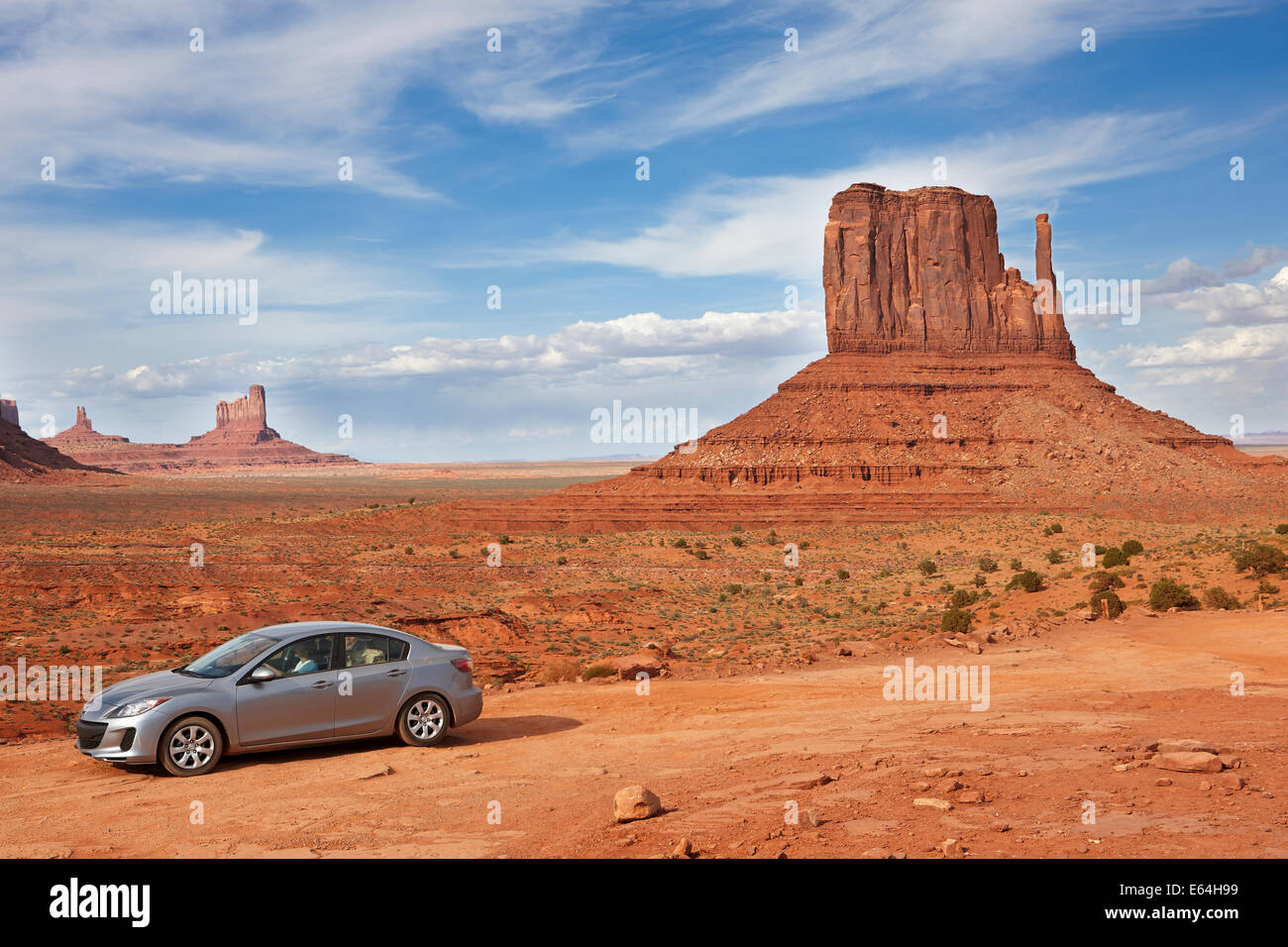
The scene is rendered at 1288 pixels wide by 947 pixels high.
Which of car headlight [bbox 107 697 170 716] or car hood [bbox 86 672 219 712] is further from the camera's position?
car hood [bbox 86 672 219 712]

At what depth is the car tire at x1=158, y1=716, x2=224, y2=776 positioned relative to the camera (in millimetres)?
10047

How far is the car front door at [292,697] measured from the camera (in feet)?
34.2

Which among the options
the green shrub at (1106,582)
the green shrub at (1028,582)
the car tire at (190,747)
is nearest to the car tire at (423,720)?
the car tire at (190,747)

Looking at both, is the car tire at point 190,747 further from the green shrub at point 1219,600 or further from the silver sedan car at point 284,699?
the green shrub at point 1219,600

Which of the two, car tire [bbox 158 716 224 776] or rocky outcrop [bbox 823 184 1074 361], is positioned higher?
rocky outcrop [bbox 823 184 1074 361]

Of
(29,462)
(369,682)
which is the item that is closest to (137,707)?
(369,682)

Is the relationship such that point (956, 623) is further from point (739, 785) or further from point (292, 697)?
point (292, 697)

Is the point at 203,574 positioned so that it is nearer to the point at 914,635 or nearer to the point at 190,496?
the point at 914,635

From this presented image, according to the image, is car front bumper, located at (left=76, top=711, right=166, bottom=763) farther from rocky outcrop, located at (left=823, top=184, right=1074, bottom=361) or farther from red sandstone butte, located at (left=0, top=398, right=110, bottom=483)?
red sandstone butte, located at (left=0, top=398, right=110, bottom=483)

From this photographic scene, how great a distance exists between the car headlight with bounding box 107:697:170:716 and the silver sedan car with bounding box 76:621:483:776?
1 centimetres

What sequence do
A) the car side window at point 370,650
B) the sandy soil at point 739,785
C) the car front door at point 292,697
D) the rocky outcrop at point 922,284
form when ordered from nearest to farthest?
1. the sandy soil at point 739,785
2. the car front door at point 292,697
3. the car side window at point 370,650
4. the rocky outcrop at point 922,284

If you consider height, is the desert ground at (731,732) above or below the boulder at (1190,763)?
below

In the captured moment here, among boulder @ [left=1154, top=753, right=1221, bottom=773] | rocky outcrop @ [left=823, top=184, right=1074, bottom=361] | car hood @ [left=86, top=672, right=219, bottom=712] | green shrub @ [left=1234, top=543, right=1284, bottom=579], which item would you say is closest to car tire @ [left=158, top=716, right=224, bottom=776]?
car hood @ [left=86, top=672, right=219, bottom=712]

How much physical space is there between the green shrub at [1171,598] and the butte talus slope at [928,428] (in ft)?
153
